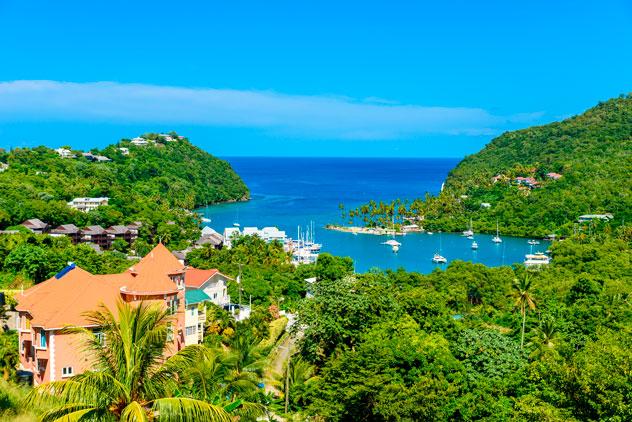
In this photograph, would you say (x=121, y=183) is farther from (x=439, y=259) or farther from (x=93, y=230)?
(x=439, y=259)

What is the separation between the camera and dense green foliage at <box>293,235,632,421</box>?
11570 millimetres

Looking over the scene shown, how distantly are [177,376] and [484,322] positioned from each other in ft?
75.3

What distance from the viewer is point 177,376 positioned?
24.5ft

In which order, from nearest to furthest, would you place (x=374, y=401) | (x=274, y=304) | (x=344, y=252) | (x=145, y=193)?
(x=374, y=401) < (x=274, y=304) < (x=344, y=252) < (x=145, y=193)

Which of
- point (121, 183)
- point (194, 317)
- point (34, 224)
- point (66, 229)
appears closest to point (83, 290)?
point (194, 317)

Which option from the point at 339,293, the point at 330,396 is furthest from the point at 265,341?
the point at 330,396

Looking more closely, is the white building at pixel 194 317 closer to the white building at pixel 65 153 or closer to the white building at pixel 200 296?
the white building at pixel 200 296

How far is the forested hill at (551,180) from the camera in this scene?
2712 inches

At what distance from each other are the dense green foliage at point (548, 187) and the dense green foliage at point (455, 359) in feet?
142

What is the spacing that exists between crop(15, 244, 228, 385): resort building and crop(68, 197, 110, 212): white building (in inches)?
1850

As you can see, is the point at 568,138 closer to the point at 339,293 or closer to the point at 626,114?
the point at 626,114

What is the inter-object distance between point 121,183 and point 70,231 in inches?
1220

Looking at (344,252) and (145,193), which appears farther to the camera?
(145,193)

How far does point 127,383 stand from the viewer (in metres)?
6.61
